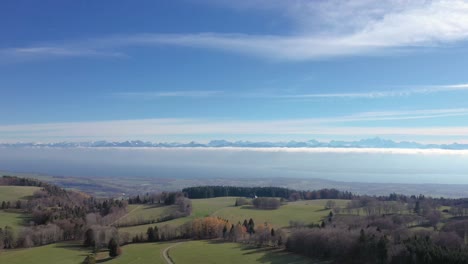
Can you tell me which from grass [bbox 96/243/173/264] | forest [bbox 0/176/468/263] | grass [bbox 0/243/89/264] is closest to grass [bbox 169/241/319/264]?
grass [bbox 96/243/173/264]

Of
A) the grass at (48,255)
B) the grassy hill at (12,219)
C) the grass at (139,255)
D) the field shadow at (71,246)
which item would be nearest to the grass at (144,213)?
the grassy hill at (12,219)

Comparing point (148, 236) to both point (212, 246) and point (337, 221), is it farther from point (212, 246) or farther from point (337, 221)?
point (337, 221)

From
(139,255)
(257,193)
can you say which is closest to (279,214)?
(257,193)

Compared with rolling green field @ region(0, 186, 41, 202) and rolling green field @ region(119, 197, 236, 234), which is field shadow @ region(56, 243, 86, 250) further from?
rolling green field @ region(0, 186, 41, 202)

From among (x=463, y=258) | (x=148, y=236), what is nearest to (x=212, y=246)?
(x=148, y=236)

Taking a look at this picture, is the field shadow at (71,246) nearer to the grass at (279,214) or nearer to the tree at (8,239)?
the tree at (8,239)

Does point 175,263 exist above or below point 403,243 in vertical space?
below

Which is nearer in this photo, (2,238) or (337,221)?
(2,238)
